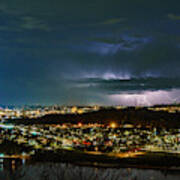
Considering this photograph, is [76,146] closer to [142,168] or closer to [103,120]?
[142,168]

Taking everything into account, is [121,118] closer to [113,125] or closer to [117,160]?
[113,125]

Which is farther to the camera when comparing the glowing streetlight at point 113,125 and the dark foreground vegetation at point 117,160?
the glowing streetlight at point 113,125

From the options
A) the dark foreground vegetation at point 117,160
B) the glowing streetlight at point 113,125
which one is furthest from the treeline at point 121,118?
the dark foreground vegetation at point 117,160

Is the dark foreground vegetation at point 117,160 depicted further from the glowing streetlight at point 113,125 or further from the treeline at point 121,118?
the treeline at point 121,118

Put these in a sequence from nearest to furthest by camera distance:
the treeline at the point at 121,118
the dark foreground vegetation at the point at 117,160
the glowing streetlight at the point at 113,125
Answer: the dark foreground vegetation at the point at 117,160 → the glowing streetlight at the point at 113,125 → the treeline at the point at 121,118

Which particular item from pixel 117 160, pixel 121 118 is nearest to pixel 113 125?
pixel 121 118

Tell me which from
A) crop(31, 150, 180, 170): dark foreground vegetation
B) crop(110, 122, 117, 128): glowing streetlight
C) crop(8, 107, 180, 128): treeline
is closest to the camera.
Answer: crop(31, 150, 180, 170): dark foreground vegetation

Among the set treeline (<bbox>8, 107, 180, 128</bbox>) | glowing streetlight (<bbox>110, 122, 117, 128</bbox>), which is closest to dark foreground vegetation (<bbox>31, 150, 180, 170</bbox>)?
glowing streetlight (<bbox>110, 122, 117, 128</bbox>)

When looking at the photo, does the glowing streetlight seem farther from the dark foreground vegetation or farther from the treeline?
the dark foreground vegetation
